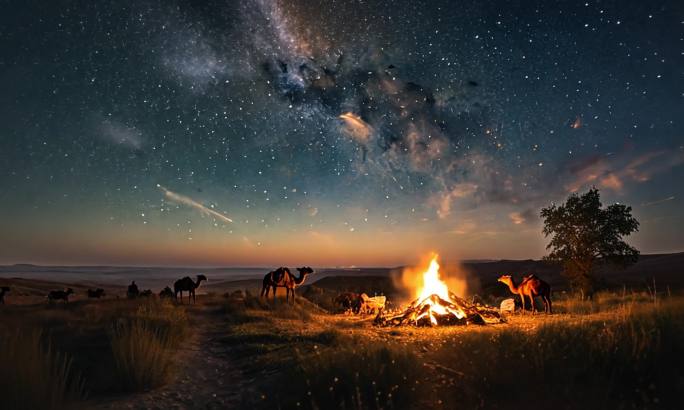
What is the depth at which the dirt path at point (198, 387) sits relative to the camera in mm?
6500

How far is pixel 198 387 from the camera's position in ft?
24.9

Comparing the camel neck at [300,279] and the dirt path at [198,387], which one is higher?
the camel neck at [300,279]

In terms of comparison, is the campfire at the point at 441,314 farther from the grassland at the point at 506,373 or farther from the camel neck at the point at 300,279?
the camel neck at the point at 300,279

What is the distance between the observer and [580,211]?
26703mm

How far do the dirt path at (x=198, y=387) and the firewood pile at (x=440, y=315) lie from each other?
6838 mm

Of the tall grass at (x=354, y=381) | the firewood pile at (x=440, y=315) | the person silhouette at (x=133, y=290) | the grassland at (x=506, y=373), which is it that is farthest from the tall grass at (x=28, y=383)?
the person silhouette at (x=133, y=290)

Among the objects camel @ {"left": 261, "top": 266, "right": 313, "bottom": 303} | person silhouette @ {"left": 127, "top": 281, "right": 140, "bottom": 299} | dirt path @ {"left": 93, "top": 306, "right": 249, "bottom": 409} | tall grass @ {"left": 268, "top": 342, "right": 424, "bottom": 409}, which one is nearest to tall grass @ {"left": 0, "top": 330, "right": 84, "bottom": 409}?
dirt path @ {"left": 93, "top": 306, "right": 249, "bottom": 409}

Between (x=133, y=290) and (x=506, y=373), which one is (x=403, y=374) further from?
(x=133, y=290)

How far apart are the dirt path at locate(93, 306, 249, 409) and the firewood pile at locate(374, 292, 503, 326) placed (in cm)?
684

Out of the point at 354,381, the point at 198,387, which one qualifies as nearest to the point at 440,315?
the point at 354,381

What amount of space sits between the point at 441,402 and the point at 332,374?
1792 mm

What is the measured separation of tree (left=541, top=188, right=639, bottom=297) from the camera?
84.7ft

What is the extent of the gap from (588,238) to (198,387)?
88.3 ft

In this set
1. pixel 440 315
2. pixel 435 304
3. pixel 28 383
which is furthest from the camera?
pixel 435 304
